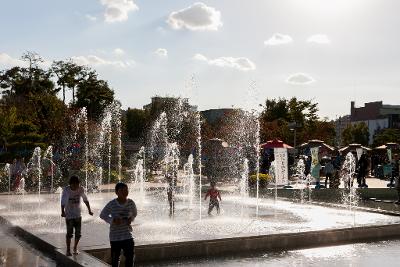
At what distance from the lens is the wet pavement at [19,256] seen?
8.04 metres

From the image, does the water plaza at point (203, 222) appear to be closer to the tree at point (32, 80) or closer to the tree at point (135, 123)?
the tree at point (32, 80)

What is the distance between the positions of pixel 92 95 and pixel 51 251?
43059 millimetres

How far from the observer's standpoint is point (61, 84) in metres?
46.5

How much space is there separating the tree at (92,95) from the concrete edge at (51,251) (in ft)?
128

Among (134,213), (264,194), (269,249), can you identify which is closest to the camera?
(134,213)

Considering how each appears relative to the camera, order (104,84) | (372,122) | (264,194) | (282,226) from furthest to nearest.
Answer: (372,122) → (104,84) → (264,194) → (282,226)

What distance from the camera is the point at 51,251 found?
875cm

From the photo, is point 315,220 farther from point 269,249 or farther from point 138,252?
point 138,252

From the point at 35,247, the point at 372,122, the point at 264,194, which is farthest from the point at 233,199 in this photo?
the point at 372,122

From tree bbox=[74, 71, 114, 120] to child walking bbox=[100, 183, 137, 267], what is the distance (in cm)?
4386

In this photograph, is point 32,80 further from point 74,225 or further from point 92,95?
point 74,225

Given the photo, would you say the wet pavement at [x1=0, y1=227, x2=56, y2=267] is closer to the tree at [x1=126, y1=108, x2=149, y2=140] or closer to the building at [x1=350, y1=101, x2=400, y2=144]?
the tree at [x1=126, y1=108, x2=149, y2=140]

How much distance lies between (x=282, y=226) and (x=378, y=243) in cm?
222

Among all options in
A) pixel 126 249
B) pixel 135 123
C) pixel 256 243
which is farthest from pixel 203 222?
pixel 135 123
